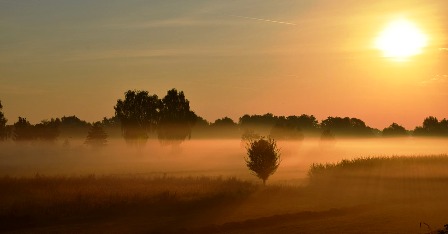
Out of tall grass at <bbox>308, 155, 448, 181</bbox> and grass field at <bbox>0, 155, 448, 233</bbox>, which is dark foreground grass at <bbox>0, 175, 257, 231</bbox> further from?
tall grass at <bbox>308, 155, 448, 181</bbox>

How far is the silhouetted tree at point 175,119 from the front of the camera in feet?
415

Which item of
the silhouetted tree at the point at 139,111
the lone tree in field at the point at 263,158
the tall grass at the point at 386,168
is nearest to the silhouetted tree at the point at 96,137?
the silhouetted tree at the point at 139,111

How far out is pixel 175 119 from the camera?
5153 inches

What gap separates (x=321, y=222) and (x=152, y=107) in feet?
334

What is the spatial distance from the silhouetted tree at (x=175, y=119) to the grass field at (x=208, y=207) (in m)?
68.8

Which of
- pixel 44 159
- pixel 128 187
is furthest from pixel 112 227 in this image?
pixel 44 159

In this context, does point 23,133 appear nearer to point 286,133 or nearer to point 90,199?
point 286,133

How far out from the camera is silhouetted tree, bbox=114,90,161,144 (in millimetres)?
130750

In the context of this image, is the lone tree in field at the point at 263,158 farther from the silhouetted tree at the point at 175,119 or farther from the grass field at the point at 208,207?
the silhouetted tree at the point at 175,119

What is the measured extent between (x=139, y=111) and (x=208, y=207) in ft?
311

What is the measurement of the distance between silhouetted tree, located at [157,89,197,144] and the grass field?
68.8 m

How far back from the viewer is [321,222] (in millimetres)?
35375

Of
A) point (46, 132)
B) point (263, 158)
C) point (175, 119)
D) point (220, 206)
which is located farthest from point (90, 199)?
point (46, 132)

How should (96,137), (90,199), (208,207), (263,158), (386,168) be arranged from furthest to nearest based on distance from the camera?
(96,137) → (386,168) → (263,158) → (208,207) → (90,199)
